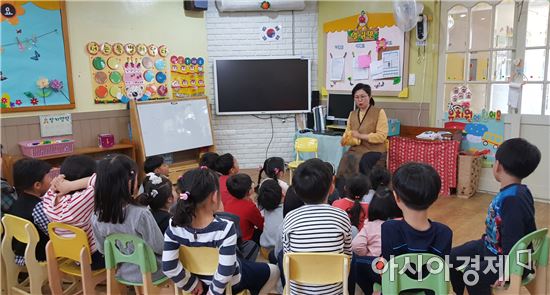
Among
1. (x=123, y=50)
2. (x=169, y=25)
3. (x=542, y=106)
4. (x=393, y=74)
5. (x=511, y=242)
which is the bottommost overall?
(x=511, y=242)

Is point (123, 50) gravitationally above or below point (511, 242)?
above

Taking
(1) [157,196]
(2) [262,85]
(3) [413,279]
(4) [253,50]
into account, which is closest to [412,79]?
(2) [262,85]

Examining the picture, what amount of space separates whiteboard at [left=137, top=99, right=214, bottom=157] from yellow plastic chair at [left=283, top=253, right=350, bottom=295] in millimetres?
3696

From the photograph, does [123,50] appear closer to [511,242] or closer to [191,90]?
[191,90]

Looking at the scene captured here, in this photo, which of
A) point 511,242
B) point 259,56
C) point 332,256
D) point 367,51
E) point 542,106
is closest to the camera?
point 332,256

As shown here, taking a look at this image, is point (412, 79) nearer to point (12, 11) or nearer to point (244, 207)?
point (244, 207)

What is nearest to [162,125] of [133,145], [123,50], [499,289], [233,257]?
[133,145]

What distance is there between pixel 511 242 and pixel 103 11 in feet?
15.4

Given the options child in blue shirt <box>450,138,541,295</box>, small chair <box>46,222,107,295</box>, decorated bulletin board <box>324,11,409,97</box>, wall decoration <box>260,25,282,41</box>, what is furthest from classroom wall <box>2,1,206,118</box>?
child in blue shirt <box>450,138,541,295</box>

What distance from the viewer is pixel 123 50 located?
16.4ft

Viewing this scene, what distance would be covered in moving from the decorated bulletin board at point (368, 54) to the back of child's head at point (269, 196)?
3.17 m

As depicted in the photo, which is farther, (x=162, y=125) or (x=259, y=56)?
(x=259, y=56)

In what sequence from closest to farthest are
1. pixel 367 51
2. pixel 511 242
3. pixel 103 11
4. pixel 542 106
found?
pixel 511 242
pixel 542 106
pixel 103 11
pixel 367 51

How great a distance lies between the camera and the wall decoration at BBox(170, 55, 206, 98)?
17.8ft
